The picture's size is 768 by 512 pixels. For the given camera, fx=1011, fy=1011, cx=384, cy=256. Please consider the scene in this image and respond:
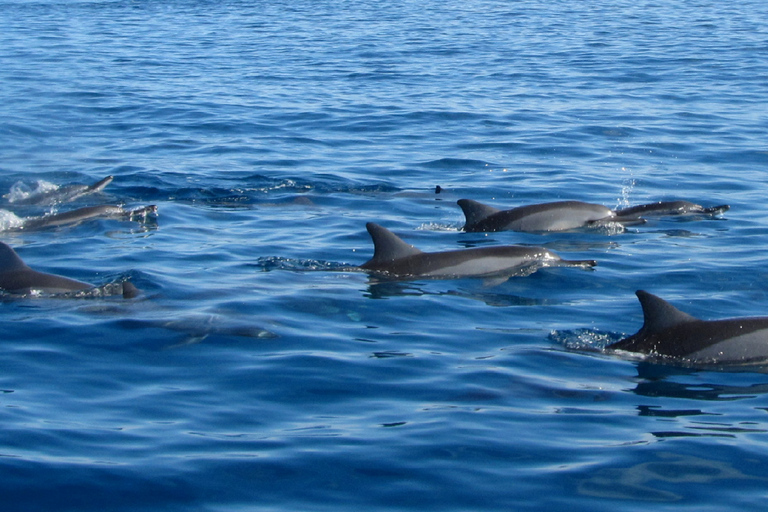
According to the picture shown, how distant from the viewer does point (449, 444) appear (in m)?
7.12

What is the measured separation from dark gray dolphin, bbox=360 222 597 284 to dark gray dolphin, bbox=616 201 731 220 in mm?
3138

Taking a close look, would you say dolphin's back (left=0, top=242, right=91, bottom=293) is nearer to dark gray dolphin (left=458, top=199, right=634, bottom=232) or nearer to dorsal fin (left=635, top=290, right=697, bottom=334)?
dark gray dolphin (left=458, top=199, right=634, bottom=232)

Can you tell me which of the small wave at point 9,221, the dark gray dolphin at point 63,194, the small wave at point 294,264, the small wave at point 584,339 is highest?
the dark gray dolphin at point 63,194

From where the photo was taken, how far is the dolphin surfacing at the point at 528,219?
1445cm

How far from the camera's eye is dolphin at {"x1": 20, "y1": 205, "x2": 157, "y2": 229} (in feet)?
48.6

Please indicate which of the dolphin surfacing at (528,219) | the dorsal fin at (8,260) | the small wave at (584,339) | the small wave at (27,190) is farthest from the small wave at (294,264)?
the small wave at (27,190)

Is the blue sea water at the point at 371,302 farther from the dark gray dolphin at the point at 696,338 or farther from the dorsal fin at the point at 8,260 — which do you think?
the dorsal fin at the point at 8,260

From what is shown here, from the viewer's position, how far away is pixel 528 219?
14492 mm

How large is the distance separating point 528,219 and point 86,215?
6.53m

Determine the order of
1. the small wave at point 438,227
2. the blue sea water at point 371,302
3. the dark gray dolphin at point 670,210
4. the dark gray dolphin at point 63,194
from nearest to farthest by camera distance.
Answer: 1. the blue sea water at point 371,302
2. the small wave at point 438,227
3. the dark gray dolphin at point 670,210
4. the dark gray dolphin at point 63,194

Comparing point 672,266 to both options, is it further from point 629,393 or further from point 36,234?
point 36,234

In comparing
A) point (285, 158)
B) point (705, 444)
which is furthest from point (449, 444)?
point (285, 158)

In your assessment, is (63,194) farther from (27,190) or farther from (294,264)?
(294,264)

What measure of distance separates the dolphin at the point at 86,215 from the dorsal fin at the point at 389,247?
16.7 ft
